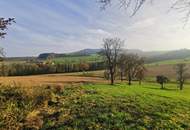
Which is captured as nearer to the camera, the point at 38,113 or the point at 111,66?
the point at 38,113

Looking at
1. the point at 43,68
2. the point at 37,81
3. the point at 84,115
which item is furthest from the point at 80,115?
the point at 43,68

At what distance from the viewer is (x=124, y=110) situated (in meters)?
19.5

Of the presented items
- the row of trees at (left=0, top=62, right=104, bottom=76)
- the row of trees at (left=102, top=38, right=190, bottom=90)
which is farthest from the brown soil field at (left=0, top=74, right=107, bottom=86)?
the row of trees at (left=0, top=62, right=104, bottom=76)

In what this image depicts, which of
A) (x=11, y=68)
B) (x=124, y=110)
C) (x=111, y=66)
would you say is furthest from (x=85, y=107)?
(x=11, y=68)

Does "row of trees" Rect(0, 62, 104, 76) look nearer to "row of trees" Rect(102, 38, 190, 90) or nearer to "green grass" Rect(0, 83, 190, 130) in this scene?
"row of trees" Rect(102, 38, 190, 90)

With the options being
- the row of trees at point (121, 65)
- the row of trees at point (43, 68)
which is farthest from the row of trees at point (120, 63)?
the row of trees at point (43, 68)

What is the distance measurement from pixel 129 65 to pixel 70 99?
147ft

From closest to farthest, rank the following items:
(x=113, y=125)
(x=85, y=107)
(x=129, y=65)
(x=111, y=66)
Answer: (x=113, y=125) → (x=85, y=107) → (x=111, y=66) → (x=129, y=65)

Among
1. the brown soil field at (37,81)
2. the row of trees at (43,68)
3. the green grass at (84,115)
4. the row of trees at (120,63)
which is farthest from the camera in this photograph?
the row of trees at (43,68)

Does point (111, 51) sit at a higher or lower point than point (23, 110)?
higher

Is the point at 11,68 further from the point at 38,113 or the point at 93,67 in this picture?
the point at 38,113

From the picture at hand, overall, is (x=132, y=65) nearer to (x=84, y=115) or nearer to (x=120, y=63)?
(x=120, y=63)

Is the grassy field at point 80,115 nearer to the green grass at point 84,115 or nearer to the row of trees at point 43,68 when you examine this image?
the green grass at point 84,115

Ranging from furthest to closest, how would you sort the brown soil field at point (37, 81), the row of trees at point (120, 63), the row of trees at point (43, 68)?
1. the row of trees at point (43, 68)
2. the row of trees at point (120, 63)
3. the brown soil field at point (37, 81)
